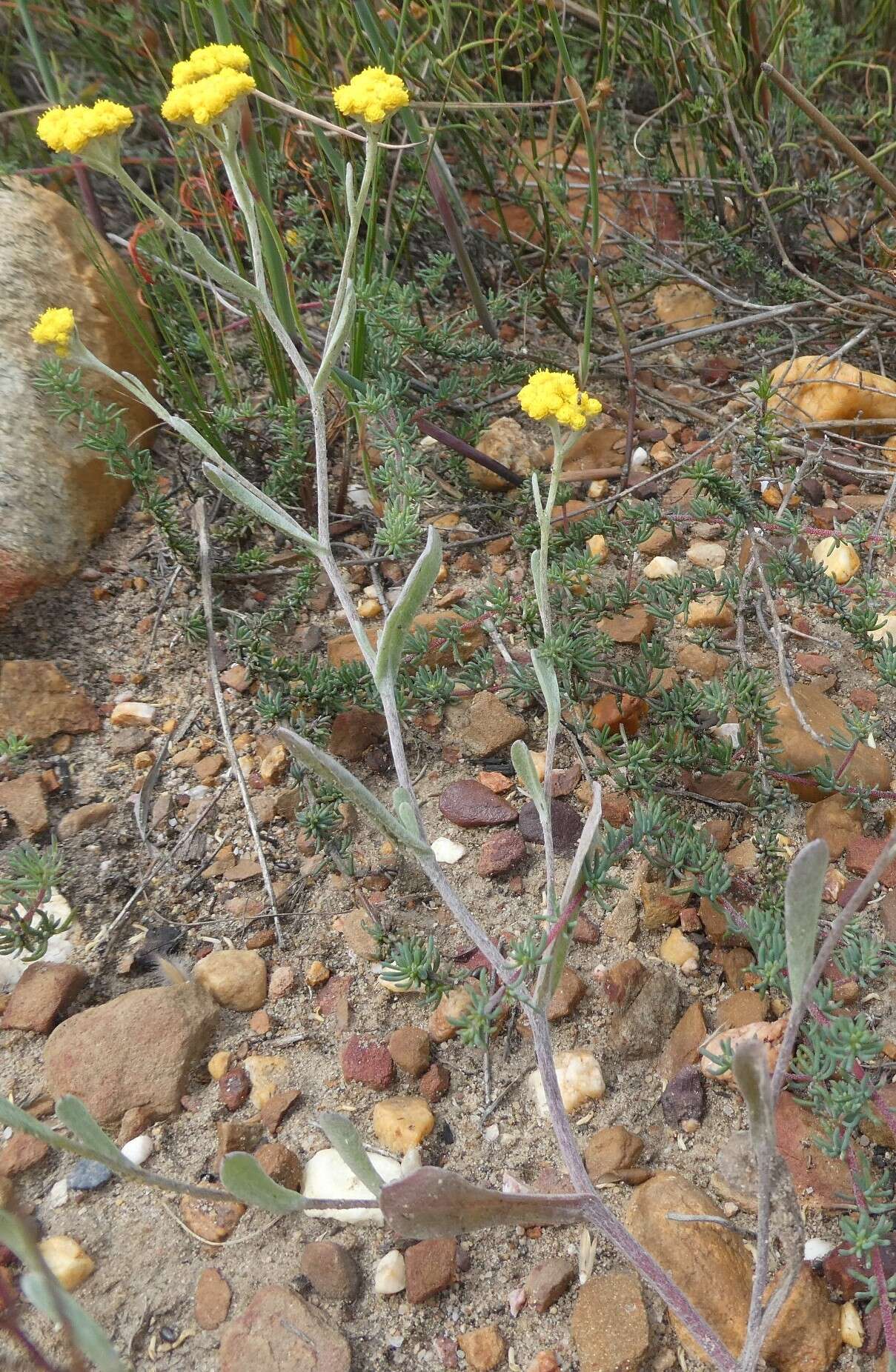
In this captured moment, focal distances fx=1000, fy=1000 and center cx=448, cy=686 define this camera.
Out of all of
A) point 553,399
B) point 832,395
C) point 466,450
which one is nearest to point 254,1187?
point 553,399

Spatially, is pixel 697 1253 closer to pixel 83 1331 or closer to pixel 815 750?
pixel 83 1331

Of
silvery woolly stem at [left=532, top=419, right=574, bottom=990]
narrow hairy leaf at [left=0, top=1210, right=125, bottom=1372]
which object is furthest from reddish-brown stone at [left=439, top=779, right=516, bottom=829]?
narrow hairy leaf at [left=0, top=1210, right=125, bottom=1372]

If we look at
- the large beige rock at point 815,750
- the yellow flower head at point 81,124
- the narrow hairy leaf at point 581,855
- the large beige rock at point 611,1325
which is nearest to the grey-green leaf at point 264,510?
the yellow flower head at point 81,124

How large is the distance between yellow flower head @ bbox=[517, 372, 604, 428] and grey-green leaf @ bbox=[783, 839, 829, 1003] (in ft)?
2.22

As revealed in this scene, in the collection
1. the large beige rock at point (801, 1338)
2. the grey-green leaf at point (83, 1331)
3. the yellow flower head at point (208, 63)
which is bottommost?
the large beige rock at point (801, 1338)

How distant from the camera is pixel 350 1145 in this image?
42.3 inches

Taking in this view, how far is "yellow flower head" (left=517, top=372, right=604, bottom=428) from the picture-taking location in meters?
1.34

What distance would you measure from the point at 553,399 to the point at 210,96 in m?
0.57

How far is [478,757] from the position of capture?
1790mm

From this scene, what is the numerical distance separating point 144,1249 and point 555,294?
2.12 m

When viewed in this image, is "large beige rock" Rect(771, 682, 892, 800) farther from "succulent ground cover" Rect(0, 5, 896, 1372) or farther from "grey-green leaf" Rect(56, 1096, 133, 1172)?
"grey-green leaf" Rect(56, 1096, 133, 1172)

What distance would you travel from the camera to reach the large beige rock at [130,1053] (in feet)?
4.55

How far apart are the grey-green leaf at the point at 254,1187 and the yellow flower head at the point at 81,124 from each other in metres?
1.24

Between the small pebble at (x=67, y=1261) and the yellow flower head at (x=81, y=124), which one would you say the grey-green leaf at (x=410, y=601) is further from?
the small pebble at (x=67, y=1261)
